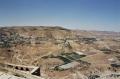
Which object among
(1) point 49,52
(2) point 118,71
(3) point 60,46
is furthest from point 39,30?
(2) point 118,71

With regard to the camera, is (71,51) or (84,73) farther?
(71,51)

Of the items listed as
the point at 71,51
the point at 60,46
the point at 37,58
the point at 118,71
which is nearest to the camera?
the point at 118,71

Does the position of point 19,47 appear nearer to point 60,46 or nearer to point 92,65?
point 60,46

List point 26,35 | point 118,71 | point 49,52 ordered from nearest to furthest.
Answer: point 118,71
point 49,52
point 26,35

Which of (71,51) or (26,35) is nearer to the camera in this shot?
(71,51)

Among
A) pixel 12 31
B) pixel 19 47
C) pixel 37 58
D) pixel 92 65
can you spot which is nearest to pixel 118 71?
pixel 92 65

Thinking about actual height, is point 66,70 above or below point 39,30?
below

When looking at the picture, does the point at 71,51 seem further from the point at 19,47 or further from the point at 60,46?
the point at 19,47

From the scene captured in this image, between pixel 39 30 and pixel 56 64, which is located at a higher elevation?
pixel 39 30

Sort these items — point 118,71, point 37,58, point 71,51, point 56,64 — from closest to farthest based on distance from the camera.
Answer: point 118,71, point 56,64, point 37,58, point 71,51
